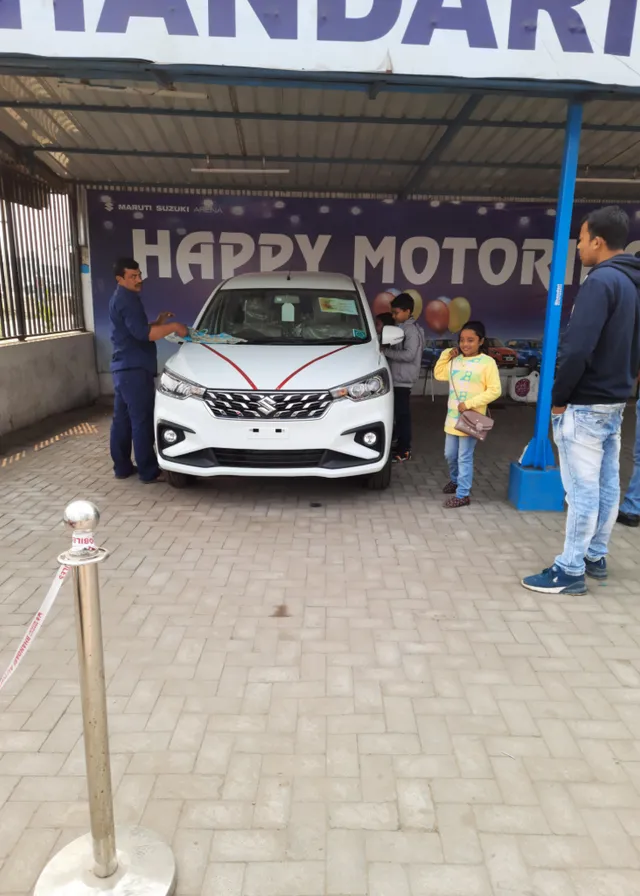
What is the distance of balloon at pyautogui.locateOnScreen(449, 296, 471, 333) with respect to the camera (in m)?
10.2

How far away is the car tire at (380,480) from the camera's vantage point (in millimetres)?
5238

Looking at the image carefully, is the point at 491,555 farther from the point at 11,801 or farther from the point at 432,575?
the point at 11,801

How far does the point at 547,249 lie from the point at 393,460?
5.87 metres

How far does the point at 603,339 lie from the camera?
3.25 meters

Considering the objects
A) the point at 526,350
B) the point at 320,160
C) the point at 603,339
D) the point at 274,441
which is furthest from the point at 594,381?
the point at 526,350

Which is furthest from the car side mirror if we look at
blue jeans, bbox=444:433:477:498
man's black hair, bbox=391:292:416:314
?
blue jeans, bbox=444:433:477:498

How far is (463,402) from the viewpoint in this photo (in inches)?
187

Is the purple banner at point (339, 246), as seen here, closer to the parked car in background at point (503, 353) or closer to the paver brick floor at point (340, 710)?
the parked car in background at point (503, 353)

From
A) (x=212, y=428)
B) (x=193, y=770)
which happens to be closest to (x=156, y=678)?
(x=193, y=770)

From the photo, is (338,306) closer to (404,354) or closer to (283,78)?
(404,354)

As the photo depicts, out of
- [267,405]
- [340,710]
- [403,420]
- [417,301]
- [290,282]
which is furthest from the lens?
[417,301]

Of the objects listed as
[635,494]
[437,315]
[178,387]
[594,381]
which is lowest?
[635,494]

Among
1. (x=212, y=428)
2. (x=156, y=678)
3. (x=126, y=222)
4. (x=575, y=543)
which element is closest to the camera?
(x=156, y=678)

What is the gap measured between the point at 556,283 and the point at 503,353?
5.97 meters
